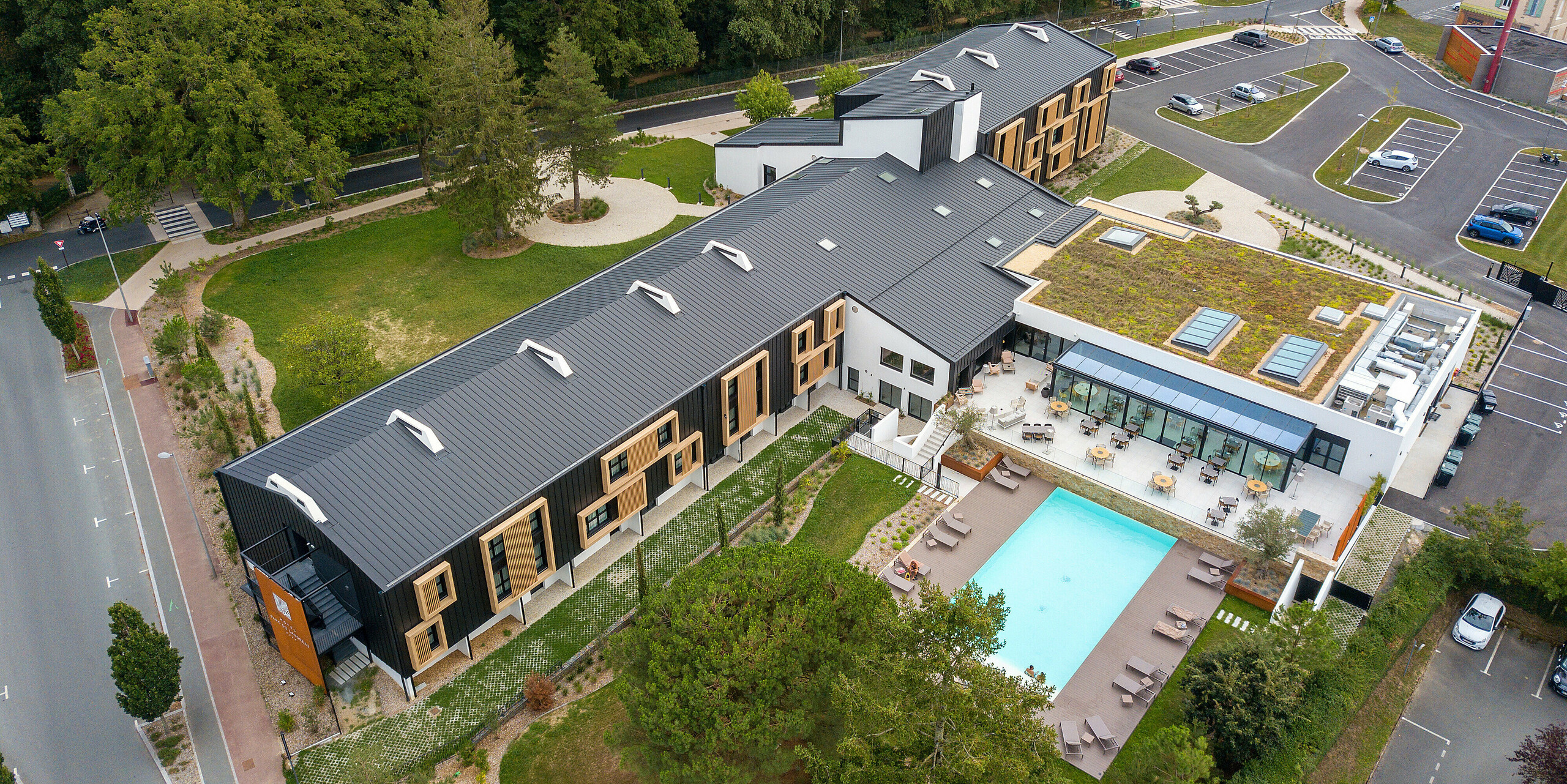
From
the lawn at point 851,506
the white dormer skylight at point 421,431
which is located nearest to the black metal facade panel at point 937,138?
the lawn at point 851,506

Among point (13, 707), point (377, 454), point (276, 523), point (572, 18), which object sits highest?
point (572, 18)

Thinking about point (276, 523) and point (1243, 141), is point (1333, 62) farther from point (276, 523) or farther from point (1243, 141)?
point (276, 523)

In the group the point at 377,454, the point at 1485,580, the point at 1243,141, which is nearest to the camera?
the point at 377,454

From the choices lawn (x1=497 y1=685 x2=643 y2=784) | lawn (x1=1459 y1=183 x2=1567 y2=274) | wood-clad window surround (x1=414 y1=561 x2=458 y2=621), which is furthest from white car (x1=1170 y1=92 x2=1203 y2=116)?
wood-clad window surround (x1=414 y1=561 x2=458 y2=621)

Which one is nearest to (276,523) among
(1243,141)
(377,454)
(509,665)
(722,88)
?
(377,454)

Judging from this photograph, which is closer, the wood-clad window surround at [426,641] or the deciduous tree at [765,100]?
the wood-clad window surround at [426,641]

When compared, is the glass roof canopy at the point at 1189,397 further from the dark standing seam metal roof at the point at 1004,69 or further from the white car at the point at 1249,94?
the white car at the point at 1249,94
